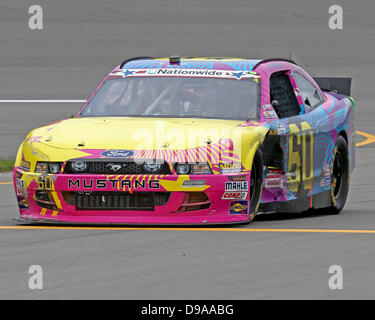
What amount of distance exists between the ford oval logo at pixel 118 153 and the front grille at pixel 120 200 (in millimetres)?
298

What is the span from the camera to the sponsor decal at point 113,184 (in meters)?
8.95

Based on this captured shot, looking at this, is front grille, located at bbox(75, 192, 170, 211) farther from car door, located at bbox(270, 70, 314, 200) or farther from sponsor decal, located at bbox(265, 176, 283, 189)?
car door, located at bbox(270, 70, 314, 200)

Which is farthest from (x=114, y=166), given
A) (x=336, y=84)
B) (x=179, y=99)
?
(x=336, y=84)

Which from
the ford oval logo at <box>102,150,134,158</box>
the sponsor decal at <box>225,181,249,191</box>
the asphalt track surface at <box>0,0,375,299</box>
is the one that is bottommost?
the asphalt track surface at <box>0,0,375,299</box>

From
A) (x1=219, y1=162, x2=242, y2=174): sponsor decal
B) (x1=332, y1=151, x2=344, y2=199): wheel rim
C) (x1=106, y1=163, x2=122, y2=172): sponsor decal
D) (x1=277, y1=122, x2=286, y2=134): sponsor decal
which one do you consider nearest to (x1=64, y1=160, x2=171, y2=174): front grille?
(x1=106, y1=163, x2=122, y2=172): sponsor decal

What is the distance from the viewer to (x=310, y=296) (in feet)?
21.7

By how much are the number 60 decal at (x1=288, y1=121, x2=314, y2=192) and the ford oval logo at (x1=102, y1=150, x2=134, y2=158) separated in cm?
175

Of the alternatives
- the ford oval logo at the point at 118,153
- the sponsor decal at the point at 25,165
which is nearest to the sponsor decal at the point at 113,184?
the ford oval logo at the point at 118,153

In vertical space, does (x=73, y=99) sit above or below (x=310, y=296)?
below

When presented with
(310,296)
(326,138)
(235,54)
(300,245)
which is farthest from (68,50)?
(310,296)

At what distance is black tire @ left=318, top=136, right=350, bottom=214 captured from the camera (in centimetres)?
1148

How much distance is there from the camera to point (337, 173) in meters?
11.8
